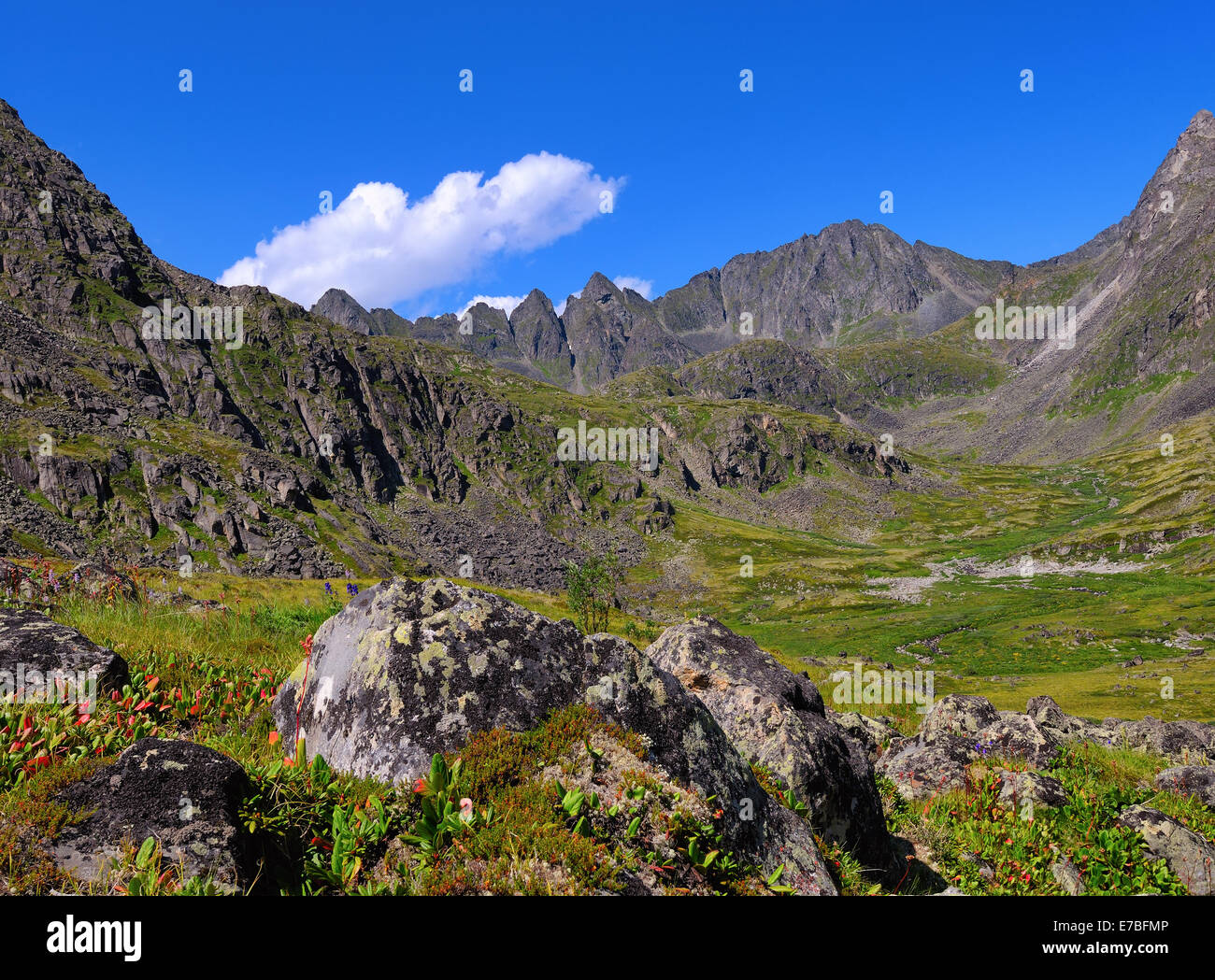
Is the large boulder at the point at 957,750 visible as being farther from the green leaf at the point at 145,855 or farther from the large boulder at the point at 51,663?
the large boulder at the point at 51,663

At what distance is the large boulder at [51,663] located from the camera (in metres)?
7.47

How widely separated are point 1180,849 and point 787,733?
828cm

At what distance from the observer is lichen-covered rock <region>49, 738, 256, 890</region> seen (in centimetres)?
476

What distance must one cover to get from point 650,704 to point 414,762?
9.51 ft

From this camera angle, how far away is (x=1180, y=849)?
11.8 m

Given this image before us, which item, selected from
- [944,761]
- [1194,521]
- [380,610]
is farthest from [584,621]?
[1194,521]

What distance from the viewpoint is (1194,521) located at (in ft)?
652

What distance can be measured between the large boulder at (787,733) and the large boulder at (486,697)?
249 centimetres

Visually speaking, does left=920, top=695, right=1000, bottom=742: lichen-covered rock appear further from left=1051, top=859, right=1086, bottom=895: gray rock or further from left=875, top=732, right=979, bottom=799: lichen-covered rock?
left=1051, top=859, right=1086, bottom=895: gray rock

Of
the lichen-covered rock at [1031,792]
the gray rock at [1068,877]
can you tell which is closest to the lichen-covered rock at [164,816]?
the gray rock at [1068,877]
